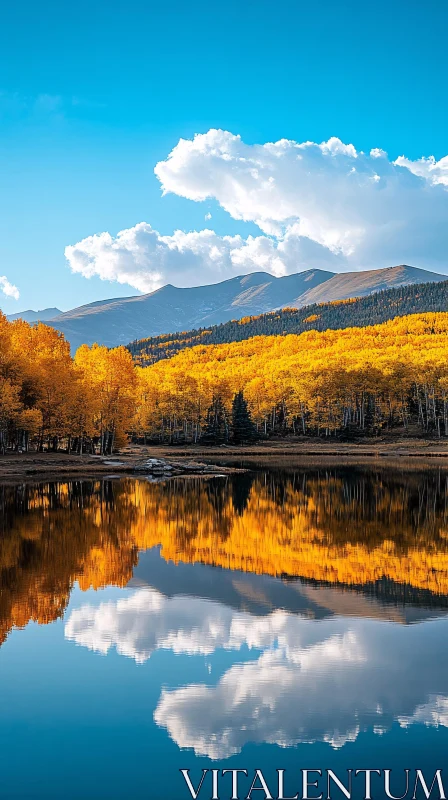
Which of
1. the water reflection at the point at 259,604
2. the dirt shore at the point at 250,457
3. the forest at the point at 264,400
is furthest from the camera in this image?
the forest at the point at 264,400

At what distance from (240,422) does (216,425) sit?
4743mm

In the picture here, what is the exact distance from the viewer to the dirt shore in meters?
57.0

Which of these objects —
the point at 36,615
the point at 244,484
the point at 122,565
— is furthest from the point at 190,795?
the point at 244,484

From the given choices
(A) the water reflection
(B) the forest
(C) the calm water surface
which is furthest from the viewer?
(B) the forest

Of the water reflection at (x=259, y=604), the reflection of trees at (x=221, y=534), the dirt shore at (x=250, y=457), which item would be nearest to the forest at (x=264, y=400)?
the dirt shore at (x=250, y=457)

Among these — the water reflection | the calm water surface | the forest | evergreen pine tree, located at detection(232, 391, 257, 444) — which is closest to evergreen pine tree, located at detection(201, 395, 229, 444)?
the forest

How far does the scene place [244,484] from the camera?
51875 mm

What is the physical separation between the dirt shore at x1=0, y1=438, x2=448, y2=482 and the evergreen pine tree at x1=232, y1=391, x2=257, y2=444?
6.28ft

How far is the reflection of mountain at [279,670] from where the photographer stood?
1046cm

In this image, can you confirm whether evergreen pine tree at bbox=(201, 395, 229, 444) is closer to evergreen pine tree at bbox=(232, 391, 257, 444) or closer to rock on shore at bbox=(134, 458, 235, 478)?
evergreen pine tree at bbox=(232, 391, 257, 444)

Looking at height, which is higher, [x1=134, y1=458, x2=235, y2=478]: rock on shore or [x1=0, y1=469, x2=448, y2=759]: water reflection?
[x1=0, y1=469, x2=448, y2=759]: water reflection

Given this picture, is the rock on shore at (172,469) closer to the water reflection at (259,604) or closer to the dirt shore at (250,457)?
the dirt shore at (250,457)

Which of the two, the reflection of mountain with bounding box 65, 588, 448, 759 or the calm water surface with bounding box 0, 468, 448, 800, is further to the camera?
the reflection of mountain with bounding box 65, 588, 448, 759

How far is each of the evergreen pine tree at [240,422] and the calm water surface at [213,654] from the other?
73.9 metres
